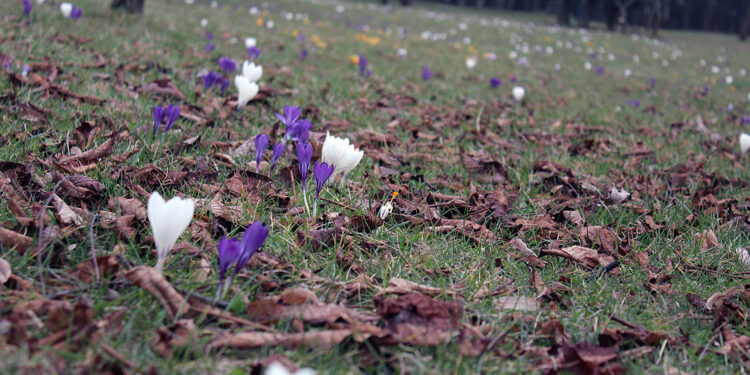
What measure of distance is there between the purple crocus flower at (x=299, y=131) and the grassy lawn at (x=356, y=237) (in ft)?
0.51

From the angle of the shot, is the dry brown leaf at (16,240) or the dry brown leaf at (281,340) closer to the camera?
the dry brown leaf at (281,340)

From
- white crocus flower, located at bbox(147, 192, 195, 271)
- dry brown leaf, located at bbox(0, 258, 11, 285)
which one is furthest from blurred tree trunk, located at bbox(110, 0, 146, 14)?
white crocus flower, located at bbox(147, 192, 195, 271)

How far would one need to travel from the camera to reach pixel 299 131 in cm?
286

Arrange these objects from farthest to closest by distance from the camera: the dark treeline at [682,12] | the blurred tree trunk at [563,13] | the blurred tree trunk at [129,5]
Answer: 1. the dark treeline at [682,12]
2. the blurred tree trunk at [563,13]
3. the blurred tree trunk at [129,5]

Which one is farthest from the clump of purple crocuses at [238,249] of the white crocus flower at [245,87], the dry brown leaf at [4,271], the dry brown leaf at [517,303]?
the white crocus flower at [245,87]

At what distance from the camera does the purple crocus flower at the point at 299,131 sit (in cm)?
275

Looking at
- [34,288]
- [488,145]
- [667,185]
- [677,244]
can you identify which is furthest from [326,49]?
[34,288]

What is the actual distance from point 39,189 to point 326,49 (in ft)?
21.8

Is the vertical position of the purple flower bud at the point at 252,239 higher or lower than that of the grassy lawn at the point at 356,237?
higher

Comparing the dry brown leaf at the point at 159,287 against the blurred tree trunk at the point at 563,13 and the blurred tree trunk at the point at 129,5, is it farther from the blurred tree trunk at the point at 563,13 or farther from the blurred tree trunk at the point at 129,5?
the blurred tree trunk at the point at 563,13

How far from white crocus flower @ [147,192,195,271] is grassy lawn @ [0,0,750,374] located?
14cm

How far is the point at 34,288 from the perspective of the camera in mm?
1392

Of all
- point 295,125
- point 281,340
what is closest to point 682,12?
point 295,125

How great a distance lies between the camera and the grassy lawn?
1.36 metres
